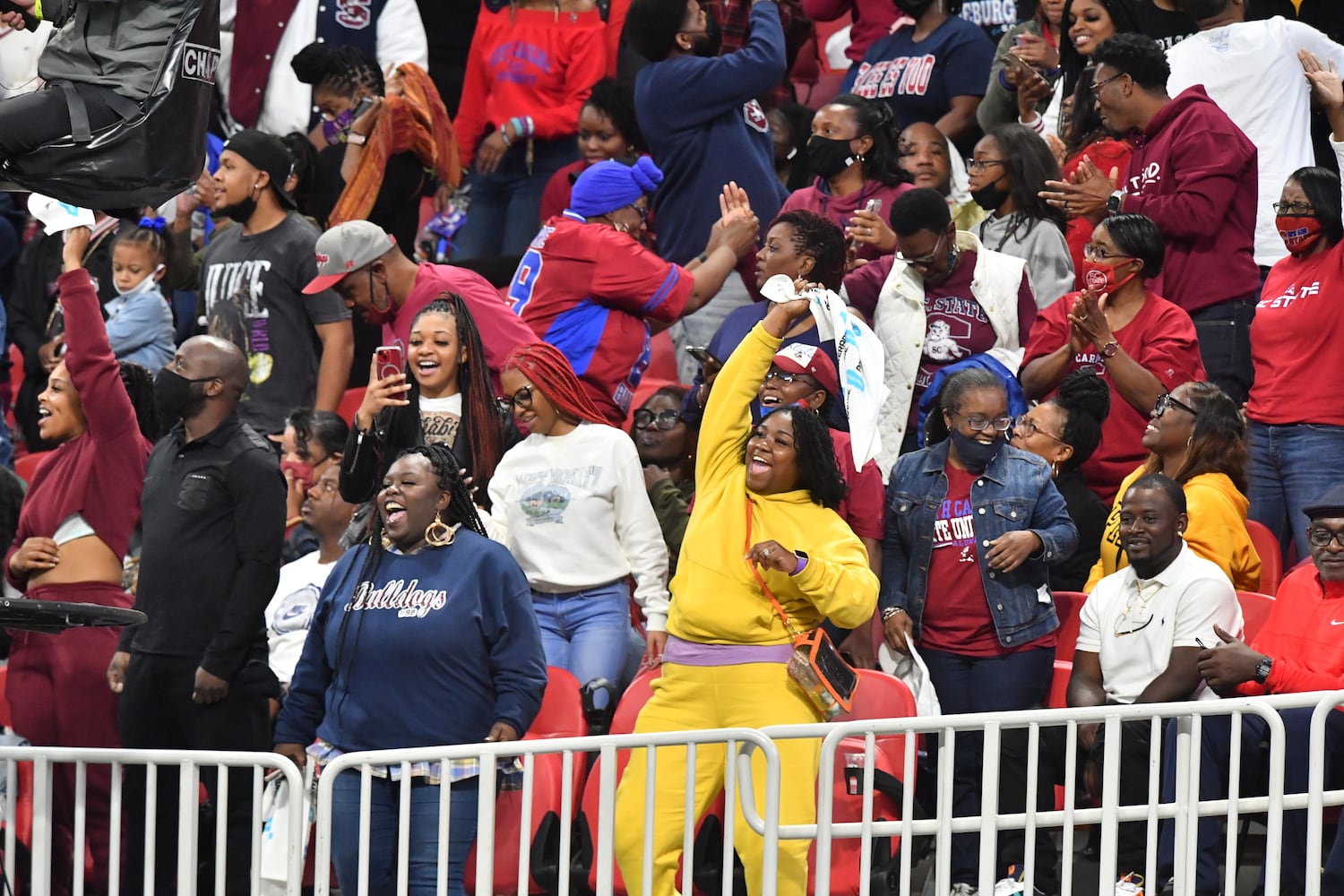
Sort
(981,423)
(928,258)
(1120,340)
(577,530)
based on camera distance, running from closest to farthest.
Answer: (981,423) < (577,530) < (1120,340) < (928,258)

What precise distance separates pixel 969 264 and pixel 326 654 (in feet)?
10.1

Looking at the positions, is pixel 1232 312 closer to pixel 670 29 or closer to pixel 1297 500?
pixel 1297 500

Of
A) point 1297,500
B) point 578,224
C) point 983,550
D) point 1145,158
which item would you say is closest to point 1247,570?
point 1297,500

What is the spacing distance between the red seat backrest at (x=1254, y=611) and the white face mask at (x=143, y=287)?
539 centimetres

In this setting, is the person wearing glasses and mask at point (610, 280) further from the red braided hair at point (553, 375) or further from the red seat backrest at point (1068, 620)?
the red seat backrest at point (1068, 620)

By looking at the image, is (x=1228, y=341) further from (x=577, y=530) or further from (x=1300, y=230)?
(x=577, y=530)

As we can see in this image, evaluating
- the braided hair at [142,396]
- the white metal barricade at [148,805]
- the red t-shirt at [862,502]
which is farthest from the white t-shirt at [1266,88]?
the white metal barricade at [148,805]

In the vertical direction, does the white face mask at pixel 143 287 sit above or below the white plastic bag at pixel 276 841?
above

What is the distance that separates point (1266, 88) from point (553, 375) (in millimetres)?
3492

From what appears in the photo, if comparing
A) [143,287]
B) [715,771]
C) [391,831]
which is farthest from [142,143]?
[143,287]

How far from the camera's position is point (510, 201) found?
10.6 meters

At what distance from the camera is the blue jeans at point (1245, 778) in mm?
5512

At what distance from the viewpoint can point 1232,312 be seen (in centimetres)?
804

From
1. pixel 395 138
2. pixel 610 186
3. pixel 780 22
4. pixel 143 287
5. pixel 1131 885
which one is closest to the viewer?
pixel 1131 885
